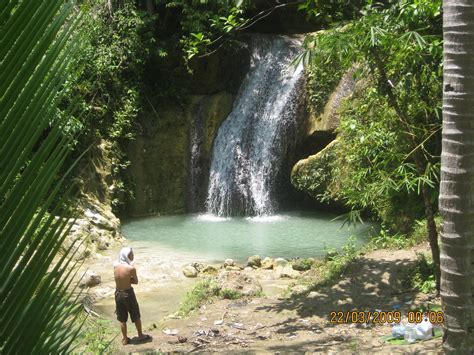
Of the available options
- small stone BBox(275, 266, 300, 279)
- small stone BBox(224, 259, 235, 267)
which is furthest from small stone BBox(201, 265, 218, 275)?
small stone BBox(275, 266, 300, 279)

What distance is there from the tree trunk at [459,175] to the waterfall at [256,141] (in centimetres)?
1280

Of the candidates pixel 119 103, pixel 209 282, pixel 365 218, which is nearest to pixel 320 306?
pixel 209 282

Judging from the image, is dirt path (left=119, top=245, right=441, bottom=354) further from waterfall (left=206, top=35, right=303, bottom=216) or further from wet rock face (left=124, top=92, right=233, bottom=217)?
wet rock face (left=124, top=92, right=233, bottom=217)

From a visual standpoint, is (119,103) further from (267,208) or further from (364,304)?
(364,304)

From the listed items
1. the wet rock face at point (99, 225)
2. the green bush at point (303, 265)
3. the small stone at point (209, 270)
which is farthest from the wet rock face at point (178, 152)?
the green bush at point (303, 265)

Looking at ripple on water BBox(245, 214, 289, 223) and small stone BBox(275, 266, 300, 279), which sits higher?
ripple on water BBox(245, 214, 289, 223)

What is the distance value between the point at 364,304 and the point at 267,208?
9114 mm

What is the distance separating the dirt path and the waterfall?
303 inches
